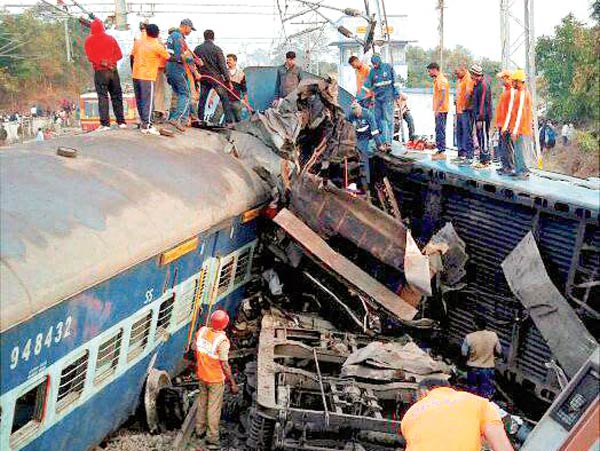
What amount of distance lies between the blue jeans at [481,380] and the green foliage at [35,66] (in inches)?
1552

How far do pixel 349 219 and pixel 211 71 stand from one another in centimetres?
416

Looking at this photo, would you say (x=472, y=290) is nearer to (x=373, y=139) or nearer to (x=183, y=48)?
(x=373, y=139)

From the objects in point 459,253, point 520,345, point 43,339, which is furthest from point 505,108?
point 43,339

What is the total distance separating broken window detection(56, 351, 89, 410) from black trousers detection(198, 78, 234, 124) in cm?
706

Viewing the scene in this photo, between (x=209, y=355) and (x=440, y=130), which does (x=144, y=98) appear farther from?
(x=440, y=130)

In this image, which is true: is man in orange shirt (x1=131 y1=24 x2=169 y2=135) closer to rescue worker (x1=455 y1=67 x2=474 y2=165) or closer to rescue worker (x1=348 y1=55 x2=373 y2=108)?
rescue worker (x1=348 y1=55 x2=373 y2=108)

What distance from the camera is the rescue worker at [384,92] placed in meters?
12.4

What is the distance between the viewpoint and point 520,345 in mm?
9023

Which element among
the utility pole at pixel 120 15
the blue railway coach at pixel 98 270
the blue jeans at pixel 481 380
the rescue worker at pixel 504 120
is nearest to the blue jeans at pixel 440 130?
the rescue worker at pixel 504 120

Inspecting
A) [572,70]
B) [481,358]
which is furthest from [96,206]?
[572,70]

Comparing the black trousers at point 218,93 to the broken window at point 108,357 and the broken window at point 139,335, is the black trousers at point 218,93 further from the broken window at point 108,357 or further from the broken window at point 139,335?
the broken window at point 108,357

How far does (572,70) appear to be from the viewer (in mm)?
30234

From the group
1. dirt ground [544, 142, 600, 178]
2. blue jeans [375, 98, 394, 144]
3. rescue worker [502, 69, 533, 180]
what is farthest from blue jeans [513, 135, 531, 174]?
dirt ground [544, 142, 600, 178]

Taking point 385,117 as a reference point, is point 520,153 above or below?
below
